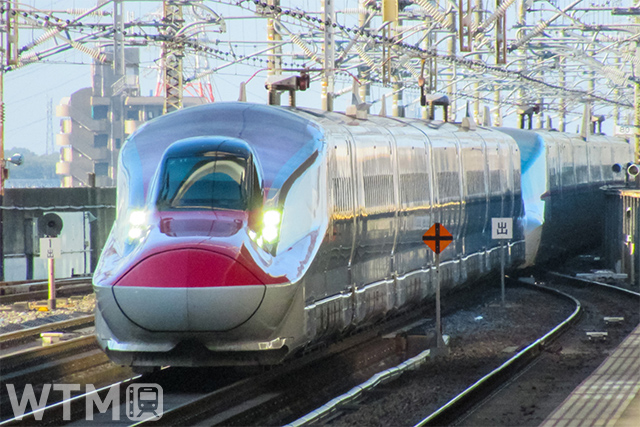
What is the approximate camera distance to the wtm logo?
12.3 m

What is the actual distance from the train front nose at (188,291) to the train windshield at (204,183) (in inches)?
36.6

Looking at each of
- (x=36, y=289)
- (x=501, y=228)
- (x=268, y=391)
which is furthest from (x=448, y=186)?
(x=36, y=289)

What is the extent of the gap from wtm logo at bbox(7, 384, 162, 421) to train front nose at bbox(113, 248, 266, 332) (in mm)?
1022

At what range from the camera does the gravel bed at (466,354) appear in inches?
515

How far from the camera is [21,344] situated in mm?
18594

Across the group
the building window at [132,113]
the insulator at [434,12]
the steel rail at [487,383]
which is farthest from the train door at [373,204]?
the building window at [132,113]

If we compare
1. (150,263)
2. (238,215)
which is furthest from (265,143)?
(150,263)

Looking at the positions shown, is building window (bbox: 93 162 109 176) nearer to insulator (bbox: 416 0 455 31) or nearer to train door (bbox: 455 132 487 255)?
insulator (bbox: 416 0 455 31)

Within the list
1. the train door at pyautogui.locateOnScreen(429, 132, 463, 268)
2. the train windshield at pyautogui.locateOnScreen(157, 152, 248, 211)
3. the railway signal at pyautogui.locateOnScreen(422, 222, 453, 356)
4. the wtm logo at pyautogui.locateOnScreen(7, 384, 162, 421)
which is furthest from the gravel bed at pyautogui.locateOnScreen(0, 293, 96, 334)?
the train windshield at pyautogui.locateOnScreen(157, 152, 248, 211)

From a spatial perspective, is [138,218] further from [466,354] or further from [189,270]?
[466,354]

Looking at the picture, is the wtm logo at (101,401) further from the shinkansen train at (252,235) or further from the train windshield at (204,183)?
the train windshield at (204,183)

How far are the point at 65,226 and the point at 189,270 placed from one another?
19822 mm

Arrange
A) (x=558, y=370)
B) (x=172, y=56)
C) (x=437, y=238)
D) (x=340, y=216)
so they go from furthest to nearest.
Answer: (x=172, y=56)
(x=437, y=238)
(x=558, y=370)
(x=340, y=216)

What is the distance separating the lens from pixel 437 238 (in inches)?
680
